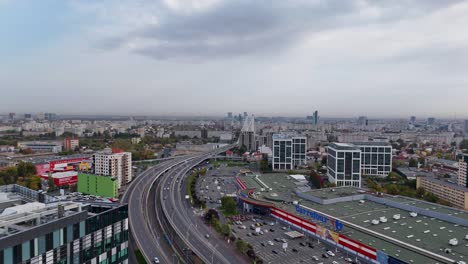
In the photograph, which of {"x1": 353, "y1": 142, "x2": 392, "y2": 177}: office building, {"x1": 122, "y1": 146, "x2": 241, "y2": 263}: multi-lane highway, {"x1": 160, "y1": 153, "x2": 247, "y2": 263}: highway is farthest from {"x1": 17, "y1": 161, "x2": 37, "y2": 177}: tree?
{"x1": 353, "y1": 142, "x2": 392, "y2": 177}: office building

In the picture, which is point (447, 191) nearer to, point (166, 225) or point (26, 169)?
point (166, 225)

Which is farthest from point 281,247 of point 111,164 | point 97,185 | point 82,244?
point 111,164

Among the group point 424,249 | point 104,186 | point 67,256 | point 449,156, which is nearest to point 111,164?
point 104,186

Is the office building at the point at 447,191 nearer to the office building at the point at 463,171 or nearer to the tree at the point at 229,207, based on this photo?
the office building at the point at 463,171

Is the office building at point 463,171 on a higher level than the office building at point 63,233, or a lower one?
lower

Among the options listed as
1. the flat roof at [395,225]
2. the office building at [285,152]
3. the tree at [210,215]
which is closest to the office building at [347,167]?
the flat roof at [395,225]

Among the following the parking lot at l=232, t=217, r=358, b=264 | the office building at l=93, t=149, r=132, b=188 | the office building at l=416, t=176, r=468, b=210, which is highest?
the office building at l=93, t=149, r=132, b=188

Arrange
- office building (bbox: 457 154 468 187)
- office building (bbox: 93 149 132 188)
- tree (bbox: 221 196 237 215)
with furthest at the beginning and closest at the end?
office building (bbox: 93 149 132 188) → office building (bbox: 457 154 468 187) → tree (bbox: 221 196 237 215)

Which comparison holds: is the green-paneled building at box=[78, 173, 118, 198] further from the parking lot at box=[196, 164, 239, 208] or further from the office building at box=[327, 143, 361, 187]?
the office building at box=[327, 143, 361, 187]
